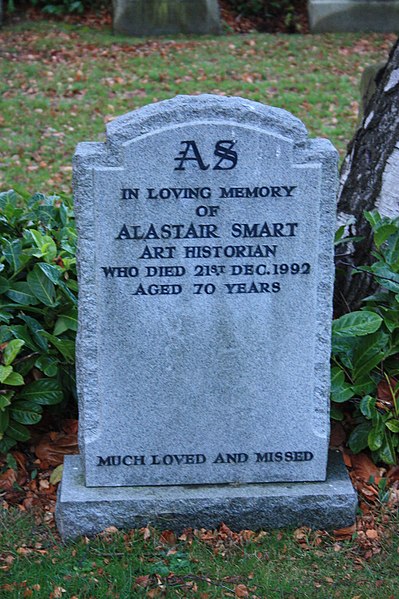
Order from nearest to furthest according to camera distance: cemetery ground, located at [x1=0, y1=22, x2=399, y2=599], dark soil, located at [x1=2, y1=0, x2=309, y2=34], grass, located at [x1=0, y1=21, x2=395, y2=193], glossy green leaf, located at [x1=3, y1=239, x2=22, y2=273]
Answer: cemetery ground, located at [x1=0, y1=22, x2=399, y2=599] → glossy green leaf, located at [x1=3, y1=239, x2=22, y2=273] → grass, located at [x1=0, y1=21, x2=395, y2=193] → dark soil, located at [x1=2, y1=0, x2=309, y2=34]

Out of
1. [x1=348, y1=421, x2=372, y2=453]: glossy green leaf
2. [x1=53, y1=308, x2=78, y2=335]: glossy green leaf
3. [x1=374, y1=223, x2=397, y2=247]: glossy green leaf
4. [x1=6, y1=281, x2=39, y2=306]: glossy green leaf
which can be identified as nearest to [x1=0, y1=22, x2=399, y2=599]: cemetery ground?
[x1=348, y1=421, x2=372, y2=453]: glossy green leaf

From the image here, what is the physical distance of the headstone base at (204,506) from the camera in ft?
13.0

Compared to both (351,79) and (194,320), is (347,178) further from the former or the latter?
(351,79)

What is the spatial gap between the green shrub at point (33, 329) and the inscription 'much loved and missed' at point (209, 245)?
2.59 feet

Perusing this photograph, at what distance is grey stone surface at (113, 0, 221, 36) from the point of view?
12.7 meters

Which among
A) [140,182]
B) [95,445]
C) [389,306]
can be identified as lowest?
[95,445]

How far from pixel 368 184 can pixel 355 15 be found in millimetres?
9086

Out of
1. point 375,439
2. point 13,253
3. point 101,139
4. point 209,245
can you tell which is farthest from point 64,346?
point 101,139

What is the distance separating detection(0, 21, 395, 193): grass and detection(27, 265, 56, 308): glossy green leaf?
3.90 m

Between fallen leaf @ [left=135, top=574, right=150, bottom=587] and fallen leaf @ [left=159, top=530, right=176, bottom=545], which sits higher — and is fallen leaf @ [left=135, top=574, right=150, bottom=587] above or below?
above

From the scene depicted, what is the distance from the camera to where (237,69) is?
37.7 feet

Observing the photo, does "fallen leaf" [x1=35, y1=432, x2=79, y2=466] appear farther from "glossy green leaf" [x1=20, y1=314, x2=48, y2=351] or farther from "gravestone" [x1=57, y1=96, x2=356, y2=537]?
"glossy green leaf" [x1=20, y1=314, x2=48, y2=351]

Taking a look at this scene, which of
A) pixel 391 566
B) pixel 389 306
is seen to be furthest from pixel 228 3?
pixel 391 566

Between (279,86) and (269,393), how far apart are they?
750cm
